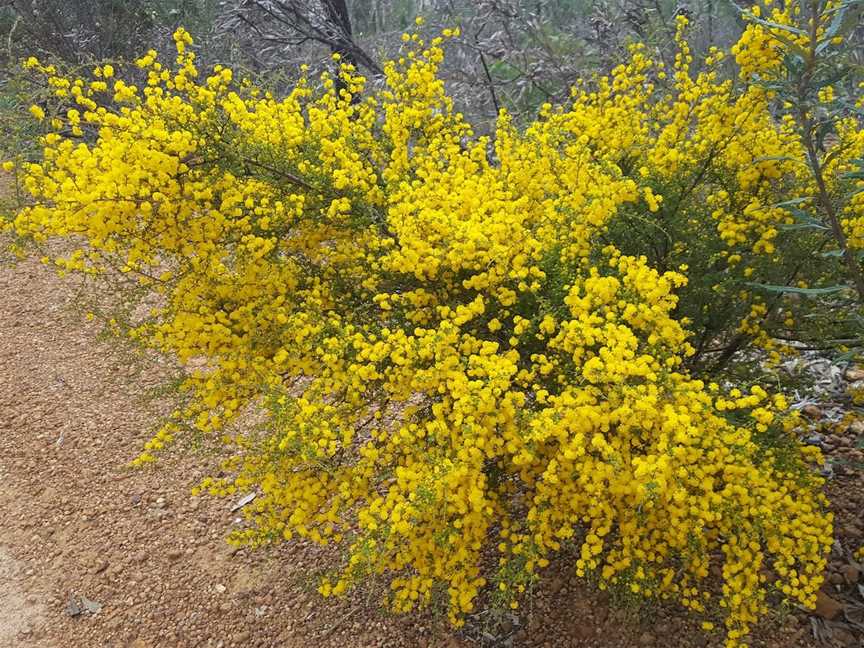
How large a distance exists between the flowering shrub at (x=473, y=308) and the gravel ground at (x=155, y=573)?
0.85 ft

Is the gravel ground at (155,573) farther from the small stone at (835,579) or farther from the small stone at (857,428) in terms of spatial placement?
the small stone at (857,428)

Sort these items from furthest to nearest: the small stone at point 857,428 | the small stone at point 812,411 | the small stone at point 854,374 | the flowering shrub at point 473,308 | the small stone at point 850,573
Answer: the small stone at point 854,374 → the small stone at point 812,411 → the small stone at point 857,428 → the small stone at point 850,573 → the flowering shrub at point 473,308

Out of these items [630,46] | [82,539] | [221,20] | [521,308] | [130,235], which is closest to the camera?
[130,235]

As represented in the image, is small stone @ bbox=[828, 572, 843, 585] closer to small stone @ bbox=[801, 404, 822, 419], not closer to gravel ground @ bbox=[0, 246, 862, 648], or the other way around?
gravel ground @ bbox=[0, 246, 862, 648]

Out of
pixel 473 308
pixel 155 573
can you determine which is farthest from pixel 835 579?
pixel 155 573

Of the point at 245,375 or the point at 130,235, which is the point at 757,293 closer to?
the point at 245,375

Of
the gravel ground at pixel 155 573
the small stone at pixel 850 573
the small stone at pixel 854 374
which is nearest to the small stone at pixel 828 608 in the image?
the gravel ground at pixel 155 573

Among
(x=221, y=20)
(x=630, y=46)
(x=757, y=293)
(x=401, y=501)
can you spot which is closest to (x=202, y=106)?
(x=401, y=501)

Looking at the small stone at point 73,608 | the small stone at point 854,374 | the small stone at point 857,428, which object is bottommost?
the small stone at point 73,608

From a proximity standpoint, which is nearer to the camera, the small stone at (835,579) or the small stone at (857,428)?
the small stone at (835,579)

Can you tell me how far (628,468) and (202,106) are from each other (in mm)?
2357

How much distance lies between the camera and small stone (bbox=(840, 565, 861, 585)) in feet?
10.8

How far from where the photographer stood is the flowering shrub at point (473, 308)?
2.57 meters

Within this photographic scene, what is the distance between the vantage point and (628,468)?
8.08 ft
